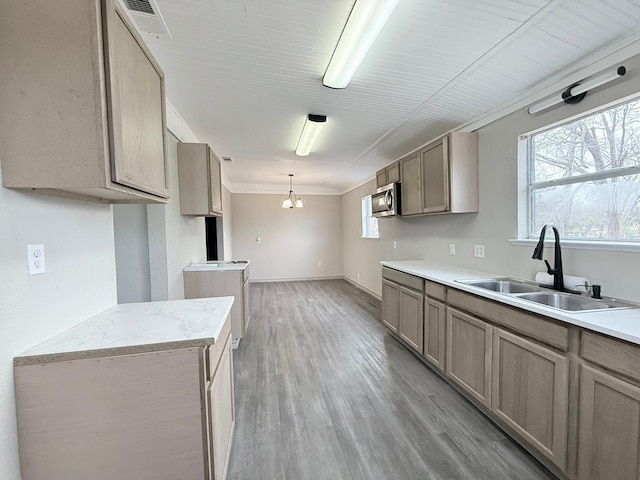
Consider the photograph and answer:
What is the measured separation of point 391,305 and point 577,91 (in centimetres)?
251

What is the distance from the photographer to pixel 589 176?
6.29ft

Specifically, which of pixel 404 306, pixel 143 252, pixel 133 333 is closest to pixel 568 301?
pixel 404 306

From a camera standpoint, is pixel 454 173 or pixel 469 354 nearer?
pixel 469 354

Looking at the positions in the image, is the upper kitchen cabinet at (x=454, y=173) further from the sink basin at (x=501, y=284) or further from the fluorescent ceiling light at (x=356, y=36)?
the fluorescent ceiling light at (x=356, y=36)

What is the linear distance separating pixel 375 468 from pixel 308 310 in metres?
3.25

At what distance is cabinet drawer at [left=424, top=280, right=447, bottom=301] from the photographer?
96.1 inches

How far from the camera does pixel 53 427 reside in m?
1.03

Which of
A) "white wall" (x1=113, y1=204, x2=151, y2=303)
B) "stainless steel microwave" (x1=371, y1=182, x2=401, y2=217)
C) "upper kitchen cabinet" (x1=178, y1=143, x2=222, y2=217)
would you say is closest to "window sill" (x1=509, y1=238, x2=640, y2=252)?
"stainless steel microwave" (x1=371, y1=182, x2=401, y2=217)

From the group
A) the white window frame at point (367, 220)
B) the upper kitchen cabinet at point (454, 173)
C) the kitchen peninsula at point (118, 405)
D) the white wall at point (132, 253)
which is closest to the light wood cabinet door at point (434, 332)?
the upper kitchen cabinet at point (454, 173)

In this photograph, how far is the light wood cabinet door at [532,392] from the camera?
1441 millimetres

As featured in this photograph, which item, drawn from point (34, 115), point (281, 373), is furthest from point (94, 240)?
point (281, 373)

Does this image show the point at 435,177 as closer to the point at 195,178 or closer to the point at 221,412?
the point at 195,178

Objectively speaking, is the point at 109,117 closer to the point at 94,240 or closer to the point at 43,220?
the point at 43,220

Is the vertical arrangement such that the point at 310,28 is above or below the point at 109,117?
above
